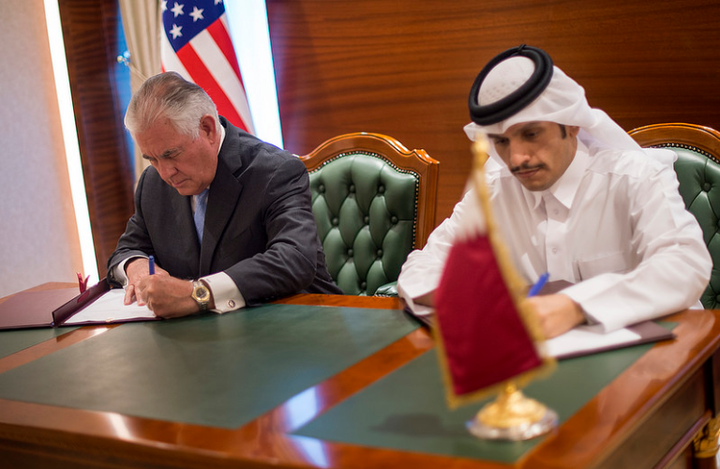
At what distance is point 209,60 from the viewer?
4.16 meters

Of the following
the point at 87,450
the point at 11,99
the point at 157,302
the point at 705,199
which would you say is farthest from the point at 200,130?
the point at 11,99

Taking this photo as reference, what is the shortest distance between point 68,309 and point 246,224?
618mm

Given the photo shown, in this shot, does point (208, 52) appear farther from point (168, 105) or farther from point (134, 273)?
point (134, 273)

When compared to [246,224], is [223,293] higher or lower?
lower

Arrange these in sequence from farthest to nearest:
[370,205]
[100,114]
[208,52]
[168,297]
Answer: [100,114]
[208,52]
[370,205]
[168,297]

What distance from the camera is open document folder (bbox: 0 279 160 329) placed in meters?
2.22

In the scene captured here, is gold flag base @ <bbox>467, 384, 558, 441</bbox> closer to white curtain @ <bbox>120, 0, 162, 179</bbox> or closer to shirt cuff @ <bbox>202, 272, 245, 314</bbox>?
shirt cuff @ <bbox>202, 272, 245, 314</bbox>

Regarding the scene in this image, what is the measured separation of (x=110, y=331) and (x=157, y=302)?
5.9 inches

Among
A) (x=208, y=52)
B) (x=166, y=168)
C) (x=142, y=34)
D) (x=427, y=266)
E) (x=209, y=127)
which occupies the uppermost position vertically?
(x=142, y=34)

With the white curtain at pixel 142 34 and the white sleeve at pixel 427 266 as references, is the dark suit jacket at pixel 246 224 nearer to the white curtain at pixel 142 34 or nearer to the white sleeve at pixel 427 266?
the white sleeve at pixel 427 266

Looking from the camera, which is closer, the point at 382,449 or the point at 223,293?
the point at 382,449

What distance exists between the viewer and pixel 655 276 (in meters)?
1.68

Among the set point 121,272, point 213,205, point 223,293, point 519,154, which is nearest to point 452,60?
A: point 213,205

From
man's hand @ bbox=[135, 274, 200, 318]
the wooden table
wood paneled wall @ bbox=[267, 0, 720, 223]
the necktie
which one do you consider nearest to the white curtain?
wood paneled wall @ bbox=[267, 0, 720, 223]
